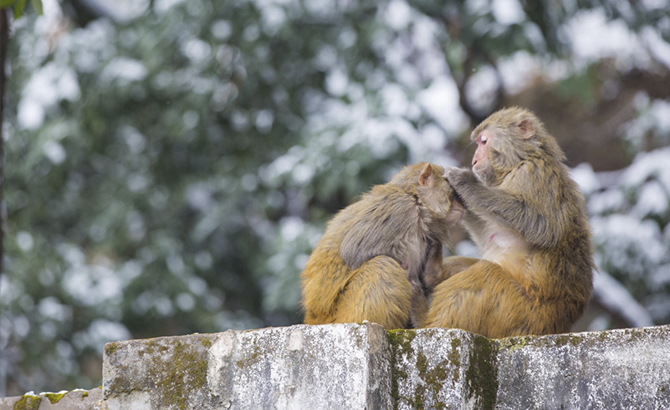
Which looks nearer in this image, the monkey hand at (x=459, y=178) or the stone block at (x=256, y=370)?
the stone block at (x=256, y=370)

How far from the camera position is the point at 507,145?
418cm

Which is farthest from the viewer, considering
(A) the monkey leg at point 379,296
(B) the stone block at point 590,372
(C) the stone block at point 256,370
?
(A) the monkey leg at point 379,296

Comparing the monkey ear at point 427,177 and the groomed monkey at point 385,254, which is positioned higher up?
the monkey ear at point 427,177

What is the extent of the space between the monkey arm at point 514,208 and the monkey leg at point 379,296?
50cm

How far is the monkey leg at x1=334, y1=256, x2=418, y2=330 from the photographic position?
3.61 m

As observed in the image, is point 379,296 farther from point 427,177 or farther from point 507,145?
point 507,145

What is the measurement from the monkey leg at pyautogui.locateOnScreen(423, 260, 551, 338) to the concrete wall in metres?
0.56

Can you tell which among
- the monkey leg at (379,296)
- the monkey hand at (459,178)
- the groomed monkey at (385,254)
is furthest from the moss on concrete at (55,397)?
the monkey hand at (459,178)

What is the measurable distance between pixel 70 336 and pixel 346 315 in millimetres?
7107

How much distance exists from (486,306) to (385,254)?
21.5 inches

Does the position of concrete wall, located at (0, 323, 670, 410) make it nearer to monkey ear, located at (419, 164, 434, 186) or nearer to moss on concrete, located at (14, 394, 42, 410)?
moss on concrete, located at (14, 394, 42, 410)

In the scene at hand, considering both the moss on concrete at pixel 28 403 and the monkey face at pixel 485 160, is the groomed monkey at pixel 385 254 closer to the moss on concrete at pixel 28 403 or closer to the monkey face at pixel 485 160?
the monkey face at pixel 485 160

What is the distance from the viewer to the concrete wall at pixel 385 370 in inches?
110

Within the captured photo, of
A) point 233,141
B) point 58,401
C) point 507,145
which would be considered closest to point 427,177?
point 507,145
